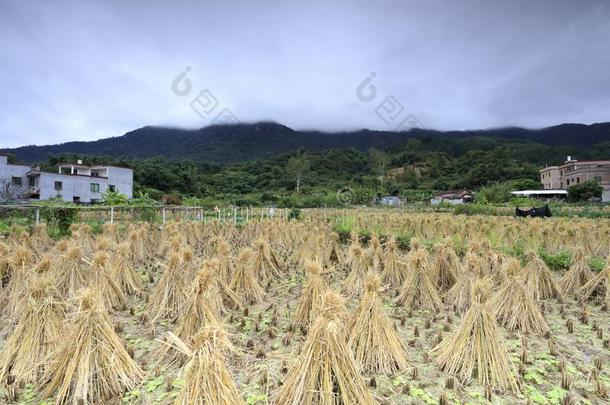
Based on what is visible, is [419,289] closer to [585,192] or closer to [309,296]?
[309,296]

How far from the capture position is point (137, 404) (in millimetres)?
2707

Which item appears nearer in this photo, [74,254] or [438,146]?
[74,254]

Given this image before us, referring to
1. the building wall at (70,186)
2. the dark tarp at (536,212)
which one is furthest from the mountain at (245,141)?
the dark tarp at (536,212)

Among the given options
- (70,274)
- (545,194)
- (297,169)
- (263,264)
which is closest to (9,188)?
(70,274)

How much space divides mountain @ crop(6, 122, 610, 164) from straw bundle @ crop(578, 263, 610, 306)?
7546cm

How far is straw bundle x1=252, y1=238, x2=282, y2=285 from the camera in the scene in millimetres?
6494

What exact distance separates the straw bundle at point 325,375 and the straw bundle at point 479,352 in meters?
1.24

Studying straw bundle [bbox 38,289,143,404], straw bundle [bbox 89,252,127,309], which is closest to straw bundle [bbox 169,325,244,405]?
straw bundle [bbox 38,289,143,404]

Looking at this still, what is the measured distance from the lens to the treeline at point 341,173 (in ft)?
156

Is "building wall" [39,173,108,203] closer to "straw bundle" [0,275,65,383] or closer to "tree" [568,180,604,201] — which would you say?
"straw bundle" [0,275,65,383]

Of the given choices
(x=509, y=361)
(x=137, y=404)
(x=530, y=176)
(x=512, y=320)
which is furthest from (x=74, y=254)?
(x=530, y=176)

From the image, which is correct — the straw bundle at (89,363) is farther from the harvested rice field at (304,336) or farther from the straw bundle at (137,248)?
the straw bundle at (137,248)

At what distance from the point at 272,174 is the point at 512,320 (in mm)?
60661

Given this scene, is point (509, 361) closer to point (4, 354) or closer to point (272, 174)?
point (4, 354)
